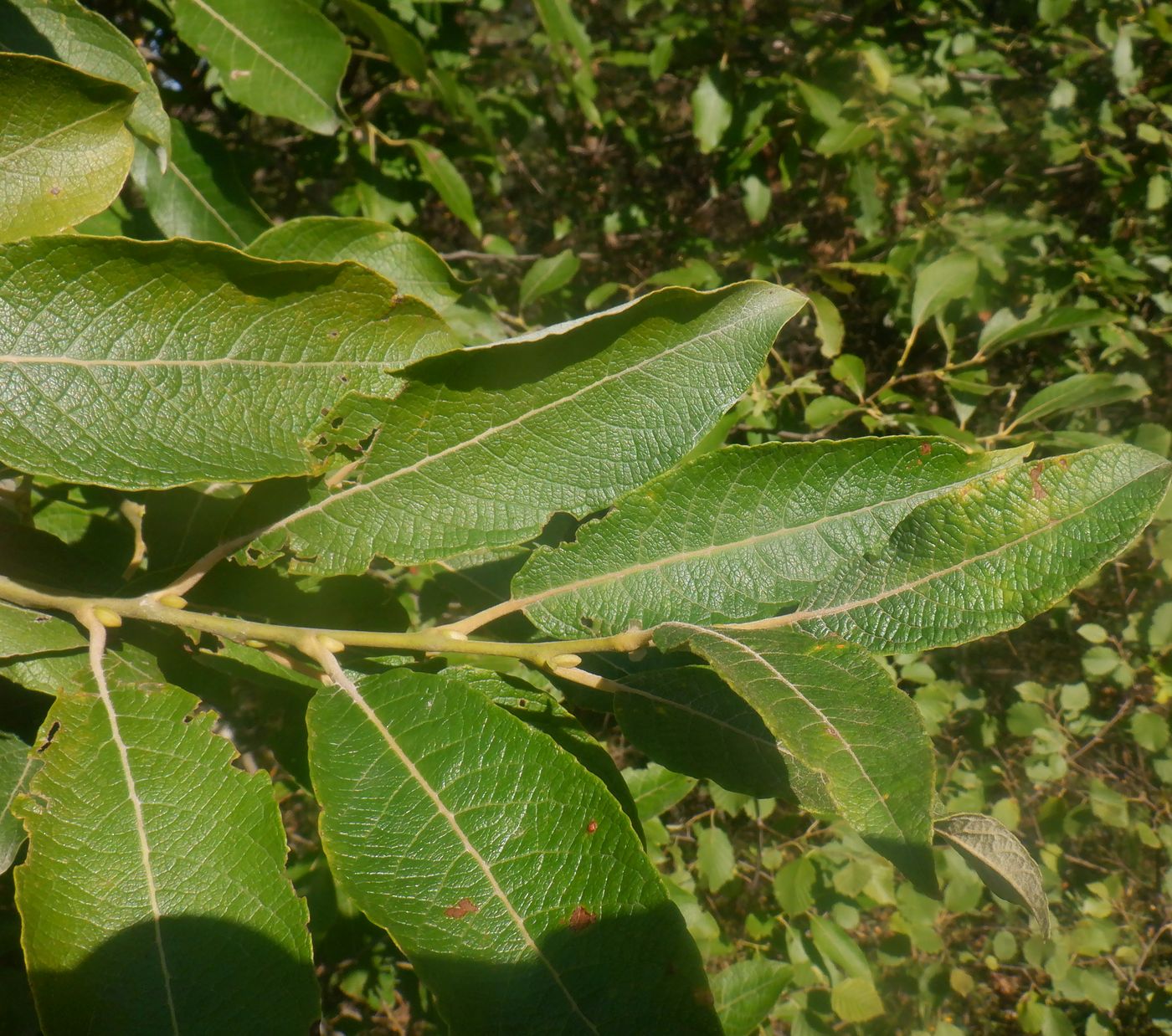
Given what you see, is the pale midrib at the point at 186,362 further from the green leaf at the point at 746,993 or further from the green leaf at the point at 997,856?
the green leaf at the point at 746,993

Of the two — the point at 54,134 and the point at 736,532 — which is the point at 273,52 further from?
the point at 736,532

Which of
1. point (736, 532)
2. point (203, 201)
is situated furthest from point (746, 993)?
point (203, 201)

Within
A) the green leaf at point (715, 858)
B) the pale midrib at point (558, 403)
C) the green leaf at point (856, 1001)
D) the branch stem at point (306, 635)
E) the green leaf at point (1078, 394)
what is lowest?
the green leaf at point (856, 1001)

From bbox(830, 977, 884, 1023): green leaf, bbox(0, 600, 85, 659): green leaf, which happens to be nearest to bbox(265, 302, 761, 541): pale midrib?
bbox(0, 600, 85, 659): green leaf

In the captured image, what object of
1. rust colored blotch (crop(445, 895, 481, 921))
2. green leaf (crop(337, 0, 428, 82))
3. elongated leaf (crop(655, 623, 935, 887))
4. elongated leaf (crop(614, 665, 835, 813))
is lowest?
elongated leaf (crop(614, 665, 835, 813))

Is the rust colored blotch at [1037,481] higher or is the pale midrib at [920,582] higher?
the rust colored blotch at [1037,481]

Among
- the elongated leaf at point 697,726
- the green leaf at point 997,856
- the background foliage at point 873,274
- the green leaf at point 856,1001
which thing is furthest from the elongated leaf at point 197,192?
the green leaf at point 856,1001

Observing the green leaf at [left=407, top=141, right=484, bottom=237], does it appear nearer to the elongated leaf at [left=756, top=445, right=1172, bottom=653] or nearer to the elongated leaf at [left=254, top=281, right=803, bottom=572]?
the elongated leaf at [left=254, top=281, right=803, bottom=572]
